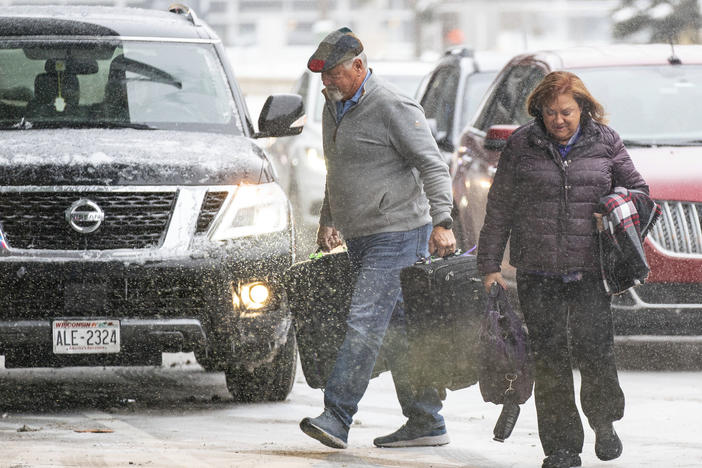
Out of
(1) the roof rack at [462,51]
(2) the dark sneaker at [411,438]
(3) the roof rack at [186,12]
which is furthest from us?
(1) the roof rack at [462,51]

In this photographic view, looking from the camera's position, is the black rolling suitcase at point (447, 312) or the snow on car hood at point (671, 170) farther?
the snow on car hood at point (671, 170)

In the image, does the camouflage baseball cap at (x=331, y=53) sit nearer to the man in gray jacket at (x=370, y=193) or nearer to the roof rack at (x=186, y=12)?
the man in gray jacket at (x=370, y=193)

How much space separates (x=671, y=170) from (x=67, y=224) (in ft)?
11.6

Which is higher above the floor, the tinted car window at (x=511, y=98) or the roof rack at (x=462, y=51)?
the tinted car window at (x=511, y=98)

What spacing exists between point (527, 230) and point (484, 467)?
992mm

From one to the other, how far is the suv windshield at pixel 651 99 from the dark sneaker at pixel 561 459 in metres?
3.55

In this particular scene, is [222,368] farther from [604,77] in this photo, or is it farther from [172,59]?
[604,77]

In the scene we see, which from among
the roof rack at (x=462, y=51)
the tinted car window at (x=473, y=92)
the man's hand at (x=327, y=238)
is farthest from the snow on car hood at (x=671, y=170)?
the roof rack at (x=462, y=51)

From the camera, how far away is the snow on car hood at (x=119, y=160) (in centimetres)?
770

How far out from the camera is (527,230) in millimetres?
6418

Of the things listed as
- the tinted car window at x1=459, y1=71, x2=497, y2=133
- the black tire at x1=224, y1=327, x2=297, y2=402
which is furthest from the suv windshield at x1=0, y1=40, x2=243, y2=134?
the tinted car window at x1=459, y1=71, x2=497, y2=133

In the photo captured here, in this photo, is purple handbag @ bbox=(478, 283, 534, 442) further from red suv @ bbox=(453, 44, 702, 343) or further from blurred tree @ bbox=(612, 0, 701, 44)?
blurred tree @ bbox=(612, 0, 701, 44)

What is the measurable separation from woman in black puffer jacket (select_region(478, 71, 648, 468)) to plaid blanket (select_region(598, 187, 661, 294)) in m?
0.06

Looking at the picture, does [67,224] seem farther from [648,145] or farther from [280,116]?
[648,145]
